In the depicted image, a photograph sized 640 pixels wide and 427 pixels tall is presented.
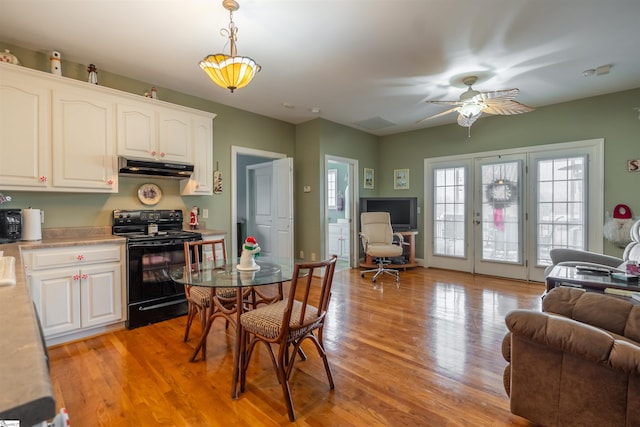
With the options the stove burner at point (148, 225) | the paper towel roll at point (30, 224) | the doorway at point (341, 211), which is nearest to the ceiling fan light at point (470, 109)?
the doorway at point (341, 211)

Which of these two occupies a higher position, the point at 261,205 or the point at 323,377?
the point at 261,205

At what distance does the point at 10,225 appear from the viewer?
2.49m

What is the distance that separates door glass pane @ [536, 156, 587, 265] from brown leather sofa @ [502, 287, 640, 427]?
10.7ft

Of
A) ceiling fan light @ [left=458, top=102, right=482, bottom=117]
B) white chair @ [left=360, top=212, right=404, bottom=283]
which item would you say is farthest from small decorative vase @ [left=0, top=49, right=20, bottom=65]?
white chair @ [left=360, top=212, right=404, bottom=283]

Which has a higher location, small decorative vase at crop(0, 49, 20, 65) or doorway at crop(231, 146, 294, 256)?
small decorative vase at crop(0, 49, 20, 65)

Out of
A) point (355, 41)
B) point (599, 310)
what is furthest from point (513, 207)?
point (355, 41)

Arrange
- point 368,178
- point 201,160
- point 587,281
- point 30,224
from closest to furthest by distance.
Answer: point 587,281 < point 30,224 < point 201,160 < point 368,178

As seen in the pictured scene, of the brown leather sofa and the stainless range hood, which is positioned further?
the stainless range hood

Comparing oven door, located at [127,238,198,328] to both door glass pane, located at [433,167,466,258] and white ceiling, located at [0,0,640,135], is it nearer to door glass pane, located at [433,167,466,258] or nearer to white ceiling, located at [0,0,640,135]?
white ceiling, located at [0,0,640,135]

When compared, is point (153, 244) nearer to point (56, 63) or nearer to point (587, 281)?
point (56, 63)

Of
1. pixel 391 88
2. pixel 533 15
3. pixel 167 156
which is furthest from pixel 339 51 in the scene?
pixel 167 156

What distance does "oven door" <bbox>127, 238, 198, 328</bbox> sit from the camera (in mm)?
2883

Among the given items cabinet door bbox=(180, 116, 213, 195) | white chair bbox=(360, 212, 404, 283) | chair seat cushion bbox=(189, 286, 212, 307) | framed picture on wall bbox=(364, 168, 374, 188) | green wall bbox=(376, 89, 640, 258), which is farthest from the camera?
framed picture on wall bbox=(364, 168, 374, 188)

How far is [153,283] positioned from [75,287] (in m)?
0.61
